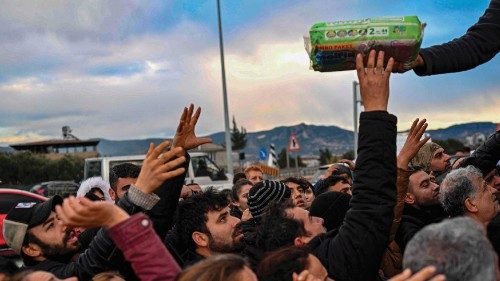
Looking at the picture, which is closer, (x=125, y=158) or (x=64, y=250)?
(x=64, y=250)

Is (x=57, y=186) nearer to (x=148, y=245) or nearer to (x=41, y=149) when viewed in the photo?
(x=148, y=245)

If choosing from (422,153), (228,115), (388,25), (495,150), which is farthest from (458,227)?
(228,115)

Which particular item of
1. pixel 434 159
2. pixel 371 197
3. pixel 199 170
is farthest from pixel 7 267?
pixel 199 170

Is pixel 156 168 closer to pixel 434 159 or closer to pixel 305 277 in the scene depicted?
pixel 305 277

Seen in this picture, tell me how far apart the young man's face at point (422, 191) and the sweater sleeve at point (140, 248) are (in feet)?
8.83

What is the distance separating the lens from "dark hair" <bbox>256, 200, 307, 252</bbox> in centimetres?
317

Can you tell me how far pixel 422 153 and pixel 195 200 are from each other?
251cm

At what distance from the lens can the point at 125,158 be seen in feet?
49.4

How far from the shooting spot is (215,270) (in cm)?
212

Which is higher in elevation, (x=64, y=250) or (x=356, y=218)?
(x=356, y=218)

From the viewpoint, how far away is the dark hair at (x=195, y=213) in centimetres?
376

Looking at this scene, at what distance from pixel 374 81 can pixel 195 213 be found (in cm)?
183

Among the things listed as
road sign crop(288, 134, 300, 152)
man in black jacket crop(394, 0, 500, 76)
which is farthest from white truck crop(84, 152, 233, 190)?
man in black jacket crop(394, 0, 500, 76)

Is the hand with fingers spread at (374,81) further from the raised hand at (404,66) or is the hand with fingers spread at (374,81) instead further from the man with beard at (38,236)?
the man with beard at (38,236)
